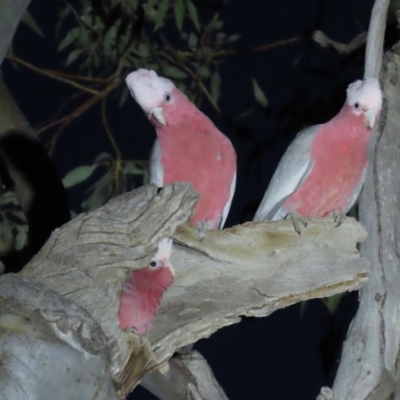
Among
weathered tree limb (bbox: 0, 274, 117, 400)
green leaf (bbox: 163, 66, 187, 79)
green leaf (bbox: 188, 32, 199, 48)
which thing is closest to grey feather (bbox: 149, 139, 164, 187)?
weathered tree limb (bbox: 0, 274, 117, 400)

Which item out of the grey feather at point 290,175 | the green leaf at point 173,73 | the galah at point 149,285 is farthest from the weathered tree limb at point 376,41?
the green leaf at point 173,73

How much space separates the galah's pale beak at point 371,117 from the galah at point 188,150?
0.20 metres

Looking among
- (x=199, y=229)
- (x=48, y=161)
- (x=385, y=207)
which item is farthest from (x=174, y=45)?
(x=199, y=229)

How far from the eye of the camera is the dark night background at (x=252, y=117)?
7.25 ft

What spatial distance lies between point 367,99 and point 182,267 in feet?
1.24

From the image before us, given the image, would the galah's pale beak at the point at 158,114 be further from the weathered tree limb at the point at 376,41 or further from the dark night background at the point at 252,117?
the dark night background at the point at 252,117

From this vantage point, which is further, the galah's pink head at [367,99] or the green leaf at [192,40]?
the green leaf at [192,40]

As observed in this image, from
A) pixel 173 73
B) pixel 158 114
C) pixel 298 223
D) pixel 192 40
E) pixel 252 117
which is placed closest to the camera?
pixel 298 223

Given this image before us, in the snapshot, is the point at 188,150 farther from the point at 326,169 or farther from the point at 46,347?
the point at 46,347

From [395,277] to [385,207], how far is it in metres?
0.11

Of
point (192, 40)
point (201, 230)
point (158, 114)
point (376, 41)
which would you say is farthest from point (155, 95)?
point (192, 40)

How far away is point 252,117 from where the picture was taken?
89.0 inches

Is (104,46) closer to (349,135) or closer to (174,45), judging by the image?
(174,45)

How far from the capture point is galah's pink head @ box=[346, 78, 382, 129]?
1.26 meters
